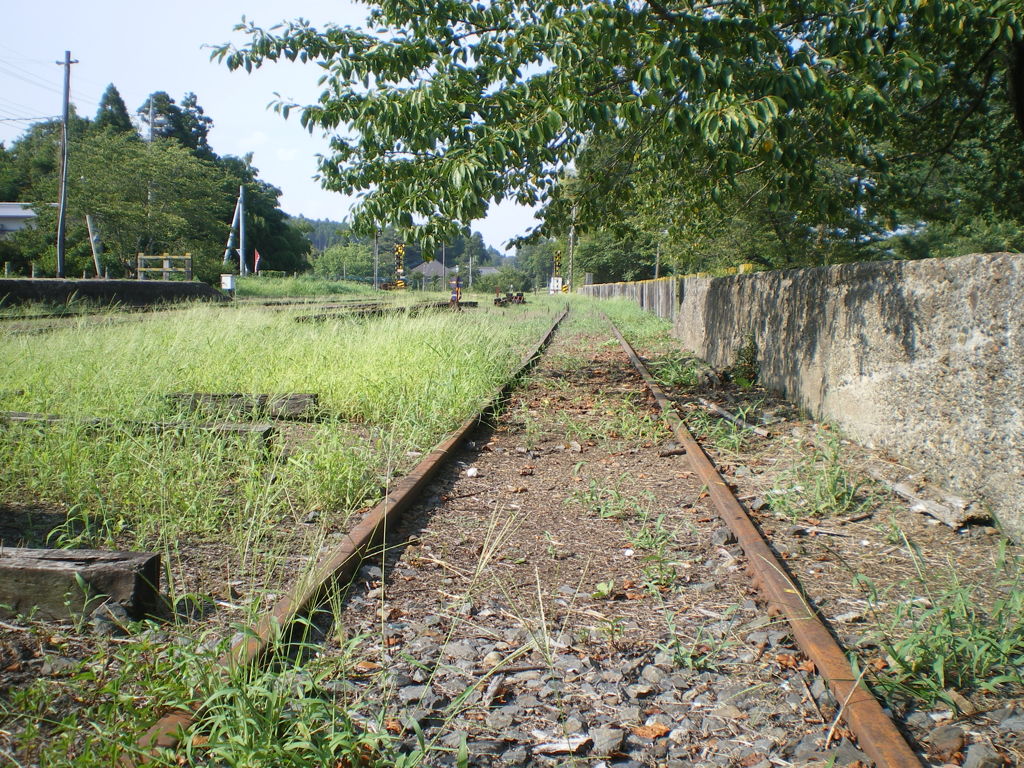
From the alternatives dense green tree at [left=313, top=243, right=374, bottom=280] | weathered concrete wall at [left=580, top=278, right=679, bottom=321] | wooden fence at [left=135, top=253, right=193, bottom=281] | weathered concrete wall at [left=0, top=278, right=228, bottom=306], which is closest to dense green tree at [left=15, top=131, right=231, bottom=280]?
wooden fence at [left=135, top=253, right=193, bottom=281]

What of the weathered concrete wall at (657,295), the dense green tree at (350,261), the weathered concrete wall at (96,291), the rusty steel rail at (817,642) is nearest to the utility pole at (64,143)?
the weathered concrete wall at (96,291)

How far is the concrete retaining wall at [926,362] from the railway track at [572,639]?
1300 mm

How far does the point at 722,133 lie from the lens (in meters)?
6.66

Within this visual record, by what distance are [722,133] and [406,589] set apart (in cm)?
526

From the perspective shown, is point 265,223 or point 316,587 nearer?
point 316,587

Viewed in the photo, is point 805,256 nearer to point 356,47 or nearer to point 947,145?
point 947,145

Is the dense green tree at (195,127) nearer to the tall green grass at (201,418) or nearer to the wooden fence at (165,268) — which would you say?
the wooden fence at (165,268)

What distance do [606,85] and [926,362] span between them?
405cm

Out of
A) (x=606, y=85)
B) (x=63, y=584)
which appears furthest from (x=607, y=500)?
(x=606, y=85)

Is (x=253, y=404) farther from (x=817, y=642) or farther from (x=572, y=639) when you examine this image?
(x=817, y=642)

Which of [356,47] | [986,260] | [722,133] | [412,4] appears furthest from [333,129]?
[986,260]

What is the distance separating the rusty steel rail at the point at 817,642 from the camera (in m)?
1.87

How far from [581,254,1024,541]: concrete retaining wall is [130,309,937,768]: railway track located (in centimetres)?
130

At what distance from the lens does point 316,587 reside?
266 cm
